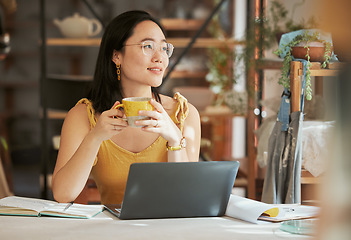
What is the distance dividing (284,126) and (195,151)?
563mm

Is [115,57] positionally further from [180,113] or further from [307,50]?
[307,50]

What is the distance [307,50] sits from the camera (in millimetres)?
2178

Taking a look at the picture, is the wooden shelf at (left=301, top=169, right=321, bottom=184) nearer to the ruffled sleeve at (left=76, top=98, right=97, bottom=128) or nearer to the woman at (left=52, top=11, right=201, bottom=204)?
the woman at (left=52, top=11, right=201, bottom=204)

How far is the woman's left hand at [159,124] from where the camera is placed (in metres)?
1.35

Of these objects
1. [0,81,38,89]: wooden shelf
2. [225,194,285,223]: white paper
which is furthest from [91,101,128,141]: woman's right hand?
[0,81,38,89]: wooden shelf

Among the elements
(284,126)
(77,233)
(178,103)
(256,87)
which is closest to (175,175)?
(77,233)

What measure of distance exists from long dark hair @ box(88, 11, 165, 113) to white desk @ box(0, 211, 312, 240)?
727mm

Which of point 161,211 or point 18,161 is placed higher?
point 161,211

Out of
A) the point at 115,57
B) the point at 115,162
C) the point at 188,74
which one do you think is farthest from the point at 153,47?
the point at 188,74

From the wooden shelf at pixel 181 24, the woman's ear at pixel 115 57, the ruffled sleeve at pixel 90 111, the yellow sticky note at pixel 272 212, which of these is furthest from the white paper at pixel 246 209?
the wooden shelf at pixel 181 24

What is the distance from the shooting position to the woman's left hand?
1.35 metres

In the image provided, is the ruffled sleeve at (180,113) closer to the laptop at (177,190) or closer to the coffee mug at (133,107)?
the coffee mug at (133,107)

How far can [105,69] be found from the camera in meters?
A: 1.90

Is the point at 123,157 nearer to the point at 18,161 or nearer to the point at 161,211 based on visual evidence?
the point at 161,211
